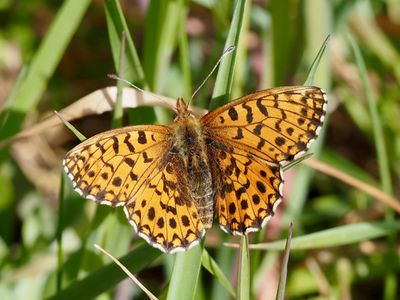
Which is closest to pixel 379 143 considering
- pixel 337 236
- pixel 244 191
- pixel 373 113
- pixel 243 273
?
pixel 373 113

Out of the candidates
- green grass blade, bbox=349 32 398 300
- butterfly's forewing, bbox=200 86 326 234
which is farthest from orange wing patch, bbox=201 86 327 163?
green grass blade, bbox=349 32 398 300

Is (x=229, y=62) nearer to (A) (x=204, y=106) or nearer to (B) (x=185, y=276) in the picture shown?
(B) (x=185, y=276)

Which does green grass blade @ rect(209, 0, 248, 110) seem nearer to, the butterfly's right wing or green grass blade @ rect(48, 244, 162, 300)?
the butterfly's right wing

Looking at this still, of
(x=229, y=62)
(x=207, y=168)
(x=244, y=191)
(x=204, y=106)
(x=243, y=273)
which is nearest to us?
(x=243, y=273)

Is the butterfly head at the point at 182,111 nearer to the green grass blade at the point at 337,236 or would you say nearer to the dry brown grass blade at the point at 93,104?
the dry brown grass blade at the point at 93,104

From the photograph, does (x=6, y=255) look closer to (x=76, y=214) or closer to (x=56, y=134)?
(x=76, y=214)

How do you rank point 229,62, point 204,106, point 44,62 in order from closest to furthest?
point 229,62
point 44,62
point 204,106
